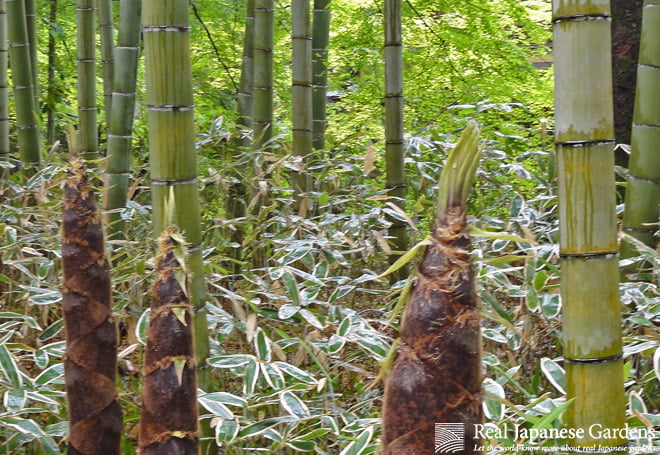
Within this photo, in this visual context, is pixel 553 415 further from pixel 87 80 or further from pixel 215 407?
pixel 87 80

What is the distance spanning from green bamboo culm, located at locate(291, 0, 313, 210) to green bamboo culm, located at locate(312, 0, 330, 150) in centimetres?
130

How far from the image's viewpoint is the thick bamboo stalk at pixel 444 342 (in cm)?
92

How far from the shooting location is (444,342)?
0.92 metres

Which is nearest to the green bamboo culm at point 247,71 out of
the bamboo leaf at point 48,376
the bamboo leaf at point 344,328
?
the bamboo leaf at point 344,328

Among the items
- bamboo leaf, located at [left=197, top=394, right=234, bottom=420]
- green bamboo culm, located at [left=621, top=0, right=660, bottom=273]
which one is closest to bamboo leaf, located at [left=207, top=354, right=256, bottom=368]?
bamboo leaf, located at [left=197, top=394, right=234, bottom=420]

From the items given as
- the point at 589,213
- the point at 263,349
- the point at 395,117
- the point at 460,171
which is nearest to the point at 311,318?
the point at 263,349

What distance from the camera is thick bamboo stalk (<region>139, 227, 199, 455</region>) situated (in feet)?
3.51

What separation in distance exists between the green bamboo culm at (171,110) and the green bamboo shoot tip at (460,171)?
92cm

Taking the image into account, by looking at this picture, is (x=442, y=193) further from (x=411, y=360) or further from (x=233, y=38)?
(x=233, y=38)

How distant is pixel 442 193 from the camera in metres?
0.92

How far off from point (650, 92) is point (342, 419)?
1.39 metres

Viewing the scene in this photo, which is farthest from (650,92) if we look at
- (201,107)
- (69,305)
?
(201,107)

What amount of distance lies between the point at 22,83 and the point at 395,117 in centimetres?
184

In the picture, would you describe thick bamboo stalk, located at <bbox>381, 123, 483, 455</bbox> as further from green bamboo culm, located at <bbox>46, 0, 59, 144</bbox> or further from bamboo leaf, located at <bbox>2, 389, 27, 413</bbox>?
green bamboo culm, located at <bbox>46, 0, 59, 144</bbox>
